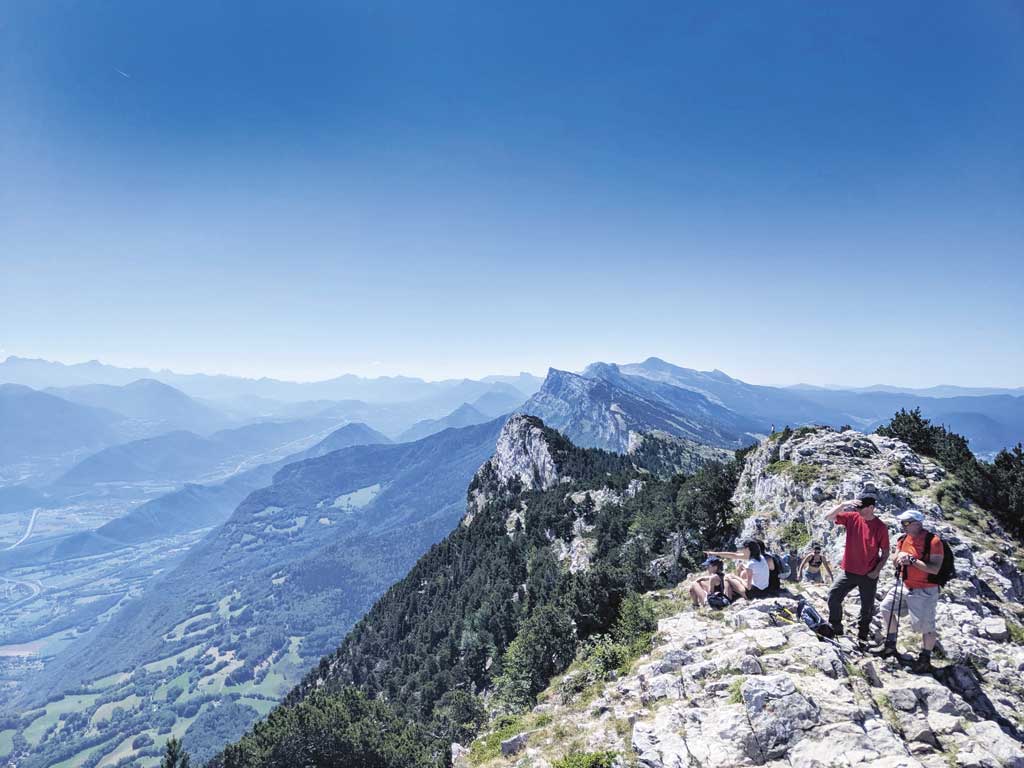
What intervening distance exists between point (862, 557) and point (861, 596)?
1420 millimetres

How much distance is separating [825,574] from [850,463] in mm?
16769

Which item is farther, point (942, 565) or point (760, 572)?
point (760, 572)

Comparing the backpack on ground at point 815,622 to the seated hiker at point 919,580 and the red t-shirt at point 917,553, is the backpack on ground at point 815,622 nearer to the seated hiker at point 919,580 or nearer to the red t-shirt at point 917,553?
the seated hiker at point 919,580

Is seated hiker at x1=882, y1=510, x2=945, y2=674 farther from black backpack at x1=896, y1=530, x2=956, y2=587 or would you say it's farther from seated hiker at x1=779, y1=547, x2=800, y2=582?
seated hiker at x1=779, y1=547, x2=800, y2=582

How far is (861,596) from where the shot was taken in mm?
15992

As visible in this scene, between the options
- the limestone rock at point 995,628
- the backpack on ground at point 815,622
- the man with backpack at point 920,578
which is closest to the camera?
the man with backpack at point 920,578

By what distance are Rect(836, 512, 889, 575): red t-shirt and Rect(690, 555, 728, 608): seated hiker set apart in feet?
19.9

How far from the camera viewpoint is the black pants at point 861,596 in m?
16.1

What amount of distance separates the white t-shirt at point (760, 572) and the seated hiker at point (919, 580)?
4.85 meters

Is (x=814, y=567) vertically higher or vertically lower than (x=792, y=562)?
A: higher

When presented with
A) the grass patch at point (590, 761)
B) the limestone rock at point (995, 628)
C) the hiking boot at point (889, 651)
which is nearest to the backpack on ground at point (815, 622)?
the hiking boot at point (889, 651)

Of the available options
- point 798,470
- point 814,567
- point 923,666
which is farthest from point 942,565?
point 798,470

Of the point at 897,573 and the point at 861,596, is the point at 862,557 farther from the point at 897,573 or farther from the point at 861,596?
the point at 861,596

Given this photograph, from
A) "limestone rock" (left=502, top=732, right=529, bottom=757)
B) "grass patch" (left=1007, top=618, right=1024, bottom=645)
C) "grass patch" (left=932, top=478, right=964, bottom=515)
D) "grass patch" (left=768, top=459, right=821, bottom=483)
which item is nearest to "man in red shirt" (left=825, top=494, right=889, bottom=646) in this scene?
"grass patch" (left=1007, top=618, right=1024, bottom=645)
